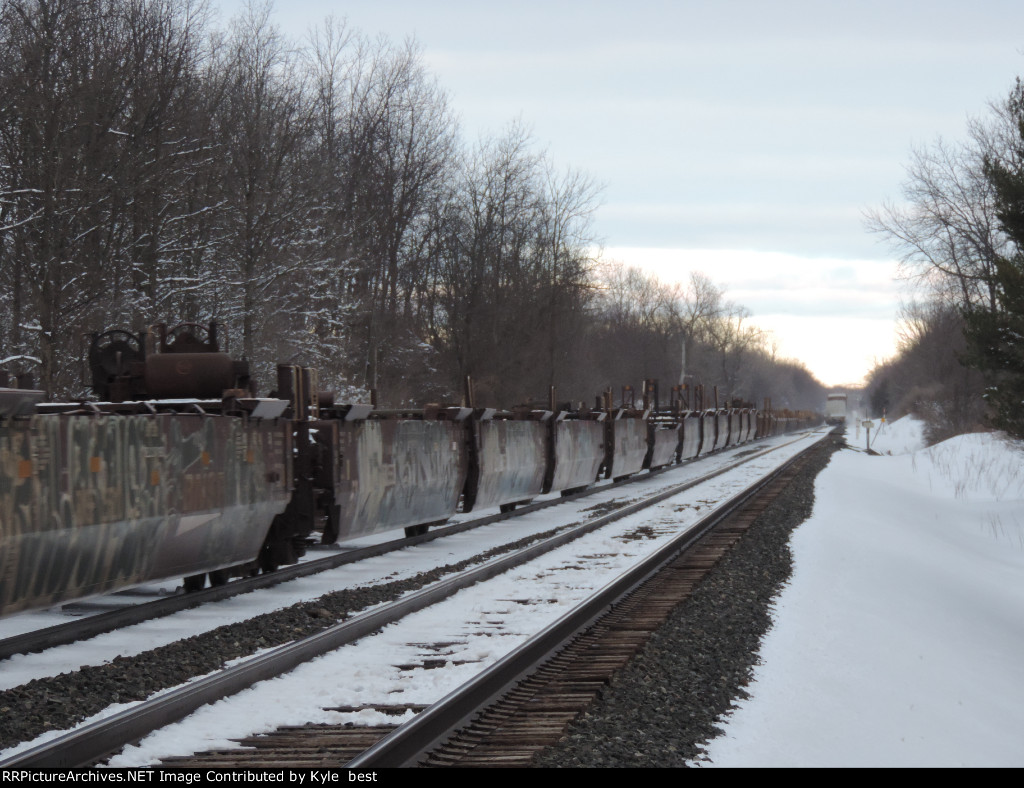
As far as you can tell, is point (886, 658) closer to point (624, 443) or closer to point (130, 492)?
point (130, 492)

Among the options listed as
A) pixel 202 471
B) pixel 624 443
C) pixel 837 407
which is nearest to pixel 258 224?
pixel 624 443

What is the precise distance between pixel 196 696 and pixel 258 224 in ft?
87.7

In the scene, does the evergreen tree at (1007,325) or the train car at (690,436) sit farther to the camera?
the train car at (690,436)

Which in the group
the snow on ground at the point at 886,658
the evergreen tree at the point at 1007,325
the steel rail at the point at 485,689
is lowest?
the snow on ground at the point at 886,658

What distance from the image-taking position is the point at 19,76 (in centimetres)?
1975

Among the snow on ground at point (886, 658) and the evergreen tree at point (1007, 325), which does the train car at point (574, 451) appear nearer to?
the snow on ground at point (886, 658)

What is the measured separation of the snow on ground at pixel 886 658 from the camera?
557 centimetres

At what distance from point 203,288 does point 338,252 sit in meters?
9.81

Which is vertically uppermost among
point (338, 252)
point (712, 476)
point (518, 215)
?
point (518, 215)

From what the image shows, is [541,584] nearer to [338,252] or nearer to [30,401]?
[30,401]

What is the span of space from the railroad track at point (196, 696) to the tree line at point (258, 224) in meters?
11.5

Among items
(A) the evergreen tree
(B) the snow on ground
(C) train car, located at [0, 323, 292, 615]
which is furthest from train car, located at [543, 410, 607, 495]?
(C) train car, located at [0, 323, 292, 615]

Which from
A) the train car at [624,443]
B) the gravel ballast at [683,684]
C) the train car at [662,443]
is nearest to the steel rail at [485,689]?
the gravel ballast at [683,684]

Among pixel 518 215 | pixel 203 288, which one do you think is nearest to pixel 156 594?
pixel 203 288
